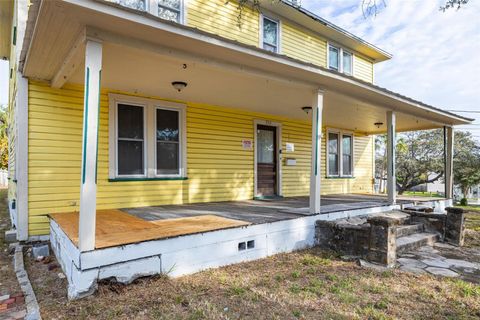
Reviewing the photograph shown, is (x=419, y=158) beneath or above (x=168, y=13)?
beneath

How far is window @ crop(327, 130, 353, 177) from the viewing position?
9.95 meters

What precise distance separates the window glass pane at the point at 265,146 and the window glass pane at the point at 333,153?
8.27ft

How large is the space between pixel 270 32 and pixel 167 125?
13.9 ft

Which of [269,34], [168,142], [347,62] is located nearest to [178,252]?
[168,142]

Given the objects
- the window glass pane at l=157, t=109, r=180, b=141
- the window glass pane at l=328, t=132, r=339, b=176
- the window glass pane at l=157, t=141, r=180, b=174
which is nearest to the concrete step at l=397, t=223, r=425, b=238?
the window glass pane at l=328, t=132, r=339, b=176

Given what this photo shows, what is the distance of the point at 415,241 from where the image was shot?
5.12 meters

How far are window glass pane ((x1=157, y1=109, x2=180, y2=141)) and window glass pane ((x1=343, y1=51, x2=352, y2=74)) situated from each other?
21.6ft

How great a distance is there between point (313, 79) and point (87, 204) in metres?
3.93

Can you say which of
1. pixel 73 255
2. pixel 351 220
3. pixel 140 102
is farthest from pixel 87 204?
pixel 351 220

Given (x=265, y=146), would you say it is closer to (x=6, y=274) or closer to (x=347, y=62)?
(x=347, y=62)

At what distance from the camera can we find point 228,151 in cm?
734

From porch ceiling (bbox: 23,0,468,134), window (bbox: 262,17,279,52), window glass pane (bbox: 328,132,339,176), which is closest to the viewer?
porch ceiling (bbox: 23,0,468,134)

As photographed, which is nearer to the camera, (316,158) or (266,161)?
(316,158)

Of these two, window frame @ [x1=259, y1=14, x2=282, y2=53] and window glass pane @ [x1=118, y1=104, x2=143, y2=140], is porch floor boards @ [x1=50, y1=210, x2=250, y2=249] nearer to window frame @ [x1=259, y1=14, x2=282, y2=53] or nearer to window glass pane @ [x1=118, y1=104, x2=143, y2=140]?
window glass pane @ [x1=118, y1=104, x2=143, y2=140]
